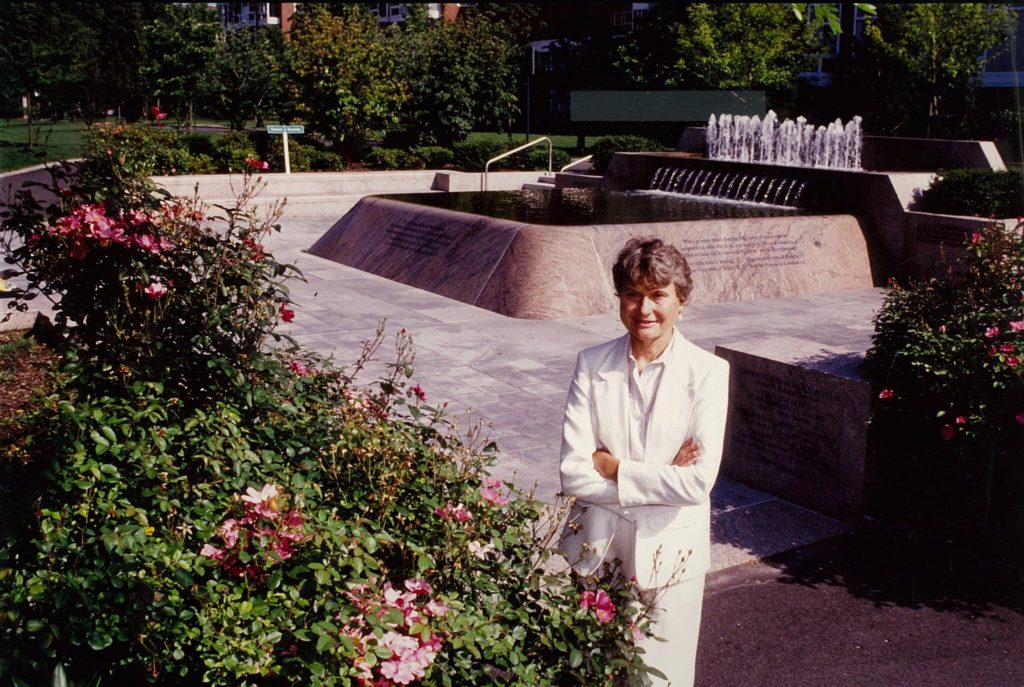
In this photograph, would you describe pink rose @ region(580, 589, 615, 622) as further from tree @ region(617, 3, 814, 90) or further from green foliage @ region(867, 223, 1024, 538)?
tree @ region(617, 3, 814, 90)

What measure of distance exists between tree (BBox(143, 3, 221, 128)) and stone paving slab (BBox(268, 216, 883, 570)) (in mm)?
23098

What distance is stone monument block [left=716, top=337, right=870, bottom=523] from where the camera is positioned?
6512 millimetres

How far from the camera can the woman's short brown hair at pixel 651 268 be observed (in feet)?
11.5

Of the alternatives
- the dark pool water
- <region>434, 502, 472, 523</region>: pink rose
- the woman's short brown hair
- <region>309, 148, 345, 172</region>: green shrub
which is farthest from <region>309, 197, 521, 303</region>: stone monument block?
<region>309, 148, 345, 172</region>: green shrub

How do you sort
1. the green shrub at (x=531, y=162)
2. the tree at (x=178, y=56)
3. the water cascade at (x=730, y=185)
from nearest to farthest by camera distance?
the water cascade at (x=730, y=185)
the green shrub at (x=531, y=162)
the tree at (x=178, y=56)

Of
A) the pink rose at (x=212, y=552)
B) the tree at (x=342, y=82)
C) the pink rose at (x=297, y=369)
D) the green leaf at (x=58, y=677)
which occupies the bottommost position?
the green leaf at (x=58, y=677)

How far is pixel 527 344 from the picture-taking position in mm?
10898

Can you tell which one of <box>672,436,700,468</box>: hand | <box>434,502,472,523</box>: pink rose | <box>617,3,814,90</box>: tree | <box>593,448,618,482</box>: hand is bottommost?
<box>434,502,472,523</box>: pink rose

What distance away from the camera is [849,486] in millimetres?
6535

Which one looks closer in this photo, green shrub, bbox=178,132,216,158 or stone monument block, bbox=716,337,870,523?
stone monument block, bbox=716,337,870,523

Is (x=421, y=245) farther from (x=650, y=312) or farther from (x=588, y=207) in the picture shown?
(x=650, y=312)

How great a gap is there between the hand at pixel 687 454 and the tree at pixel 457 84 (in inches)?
1213

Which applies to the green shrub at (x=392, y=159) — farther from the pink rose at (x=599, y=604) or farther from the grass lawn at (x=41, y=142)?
the pink rose at (x=599, y=604)

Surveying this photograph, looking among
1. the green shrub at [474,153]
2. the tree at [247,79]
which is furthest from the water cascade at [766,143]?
the tree at [247,79]
